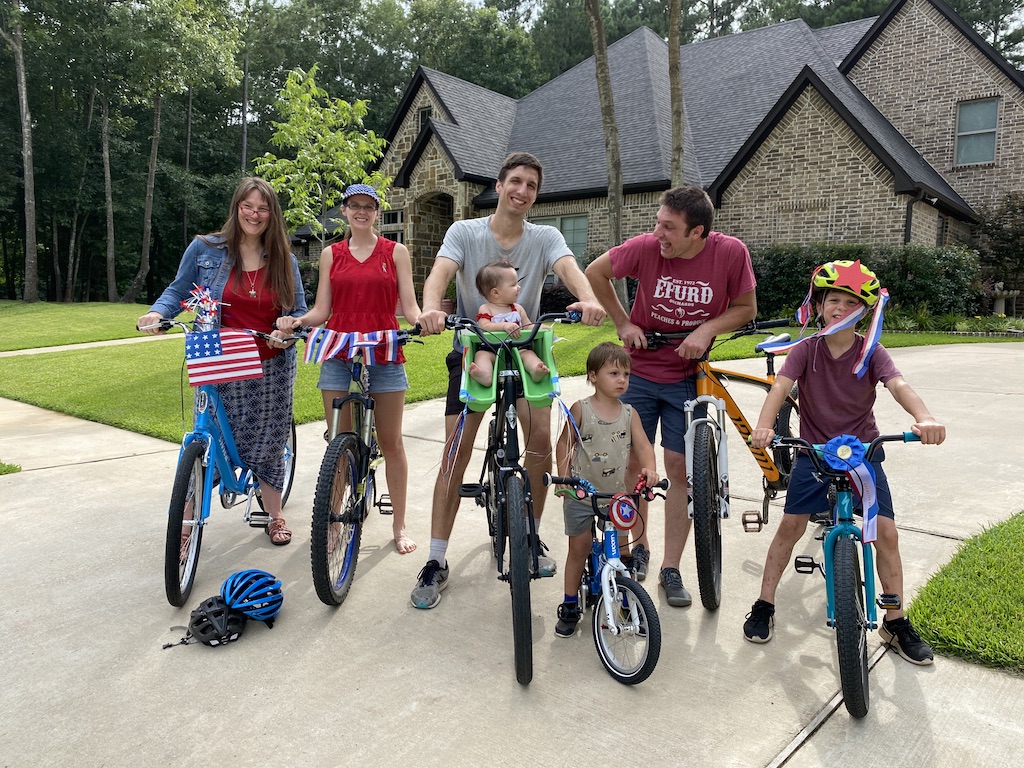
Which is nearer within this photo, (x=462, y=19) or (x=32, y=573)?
(x=32, y=573)

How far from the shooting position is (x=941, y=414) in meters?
7.35

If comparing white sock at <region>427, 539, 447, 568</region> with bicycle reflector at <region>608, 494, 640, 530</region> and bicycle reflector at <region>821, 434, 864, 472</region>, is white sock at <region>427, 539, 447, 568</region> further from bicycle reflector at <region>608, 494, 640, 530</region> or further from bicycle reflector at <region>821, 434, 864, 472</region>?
bicycle reflector at <region>821, 434, 864, 472</region>

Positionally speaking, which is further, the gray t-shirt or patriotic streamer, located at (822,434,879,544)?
the gray t-shirt

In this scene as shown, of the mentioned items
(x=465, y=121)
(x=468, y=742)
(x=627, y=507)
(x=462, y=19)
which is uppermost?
(x=462, y=19)

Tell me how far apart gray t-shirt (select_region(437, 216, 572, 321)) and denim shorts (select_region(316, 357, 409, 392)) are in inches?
26.7

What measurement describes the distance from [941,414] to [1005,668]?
5.21 meters

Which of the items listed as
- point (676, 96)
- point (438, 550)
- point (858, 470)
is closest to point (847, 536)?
point (858, 470)

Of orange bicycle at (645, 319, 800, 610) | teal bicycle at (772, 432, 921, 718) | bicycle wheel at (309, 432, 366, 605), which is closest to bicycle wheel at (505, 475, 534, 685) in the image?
orange bicycle at (645, 319, 800, 610)

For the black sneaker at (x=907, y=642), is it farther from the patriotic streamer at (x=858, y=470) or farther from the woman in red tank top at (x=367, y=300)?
the woman in red tank top at (x=367, y=300)

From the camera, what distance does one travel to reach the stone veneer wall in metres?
19.1

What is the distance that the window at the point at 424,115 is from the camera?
24359 mm

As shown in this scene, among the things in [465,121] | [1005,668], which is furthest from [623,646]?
[465,121]

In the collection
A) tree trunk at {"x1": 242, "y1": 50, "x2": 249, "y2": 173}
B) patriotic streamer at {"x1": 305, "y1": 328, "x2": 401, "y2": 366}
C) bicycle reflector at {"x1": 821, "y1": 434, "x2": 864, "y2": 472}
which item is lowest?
bicycle reflector at {"x1": 821, "y1": 434, "x2": 864, "y2": 472}

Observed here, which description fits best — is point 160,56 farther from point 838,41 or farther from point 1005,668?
point 1005,668
